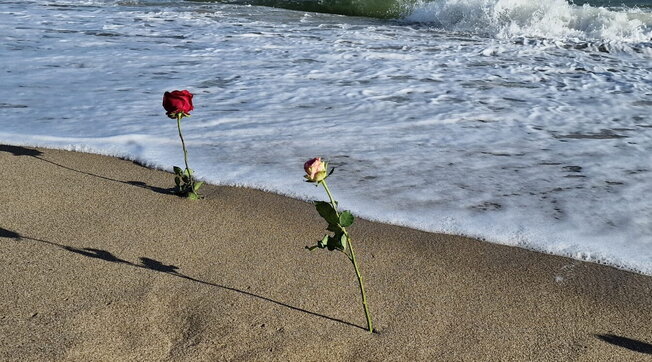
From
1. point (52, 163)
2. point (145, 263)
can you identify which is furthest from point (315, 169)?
point (52, 163)

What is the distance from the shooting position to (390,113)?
16.6 ft

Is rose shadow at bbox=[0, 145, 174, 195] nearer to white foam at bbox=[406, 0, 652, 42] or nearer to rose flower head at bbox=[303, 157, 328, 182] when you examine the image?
rose flower head at bbox=[303, 157, 328, 182]

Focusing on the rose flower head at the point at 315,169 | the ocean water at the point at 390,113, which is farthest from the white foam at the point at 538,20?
the rose flower head at the point at 315,169

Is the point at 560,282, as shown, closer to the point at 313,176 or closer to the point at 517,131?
the point at 313,176

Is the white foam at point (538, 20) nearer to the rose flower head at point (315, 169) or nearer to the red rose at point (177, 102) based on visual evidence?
the red rose at point (177, 102)

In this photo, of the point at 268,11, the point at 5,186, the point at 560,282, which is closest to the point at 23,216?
the point at 5,186

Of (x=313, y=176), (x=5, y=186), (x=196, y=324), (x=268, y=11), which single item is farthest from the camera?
(x=268, y=11)

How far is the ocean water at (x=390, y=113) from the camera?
3.38 meters

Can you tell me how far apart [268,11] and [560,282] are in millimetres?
9662

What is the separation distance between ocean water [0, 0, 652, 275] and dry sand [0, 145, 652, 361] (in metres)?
0.25

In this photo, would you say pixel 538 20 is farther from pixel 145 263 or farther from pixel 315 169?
pixel 315 169

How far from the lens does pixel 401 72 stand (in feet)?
21.2

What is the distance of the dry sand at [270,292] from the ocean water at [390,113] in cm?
25

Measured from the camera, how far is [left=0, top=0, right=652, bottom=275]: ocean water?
3.38 m
